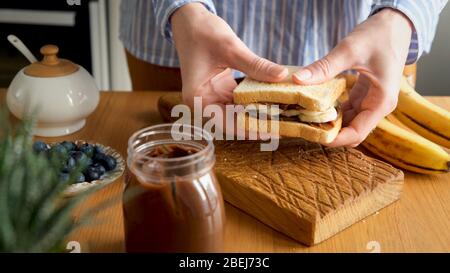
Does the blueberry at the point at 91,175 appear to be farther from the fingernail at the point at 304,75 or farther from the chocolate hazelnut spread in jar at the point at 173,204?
the fingernail at the point at 304,75

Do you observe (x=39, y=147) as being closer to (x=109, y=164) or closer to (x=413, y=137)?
(x=109, y=164)

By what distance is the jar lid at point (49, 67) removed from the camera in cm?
107

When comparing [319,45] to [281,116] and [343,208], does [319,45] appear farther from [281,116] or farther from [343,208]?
[343,208]

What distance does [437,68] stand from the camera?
7.66ft

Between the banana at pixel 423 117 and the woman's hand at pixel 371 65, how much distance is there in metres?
0.13

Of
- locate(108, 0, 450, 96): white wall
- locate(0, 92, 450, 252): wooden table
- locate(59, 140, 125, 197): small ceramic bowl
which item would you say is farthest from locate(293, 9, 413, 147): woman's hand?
locate(108, 0, 450, 96): white wall

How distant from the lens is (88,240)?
2.65ft

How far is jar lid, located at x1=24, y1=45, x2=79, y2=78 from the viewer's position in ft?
3.51

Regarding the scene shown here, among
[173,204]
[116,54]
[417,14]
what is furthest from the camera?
[116,54]

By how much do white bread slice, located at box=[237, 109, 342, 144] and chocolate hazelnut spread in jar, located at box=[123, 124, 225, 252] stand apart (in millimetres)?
248

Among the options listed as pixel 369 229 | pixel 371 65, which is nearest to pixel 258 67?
pixel 371 65

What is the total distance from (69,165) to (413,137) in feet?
1.81

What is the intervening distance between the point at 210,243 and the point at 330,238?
21 centimetres
